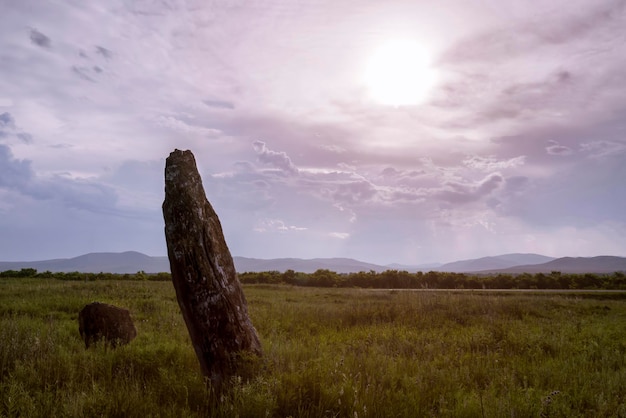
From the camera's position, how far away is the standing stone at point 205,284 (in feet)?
21.1

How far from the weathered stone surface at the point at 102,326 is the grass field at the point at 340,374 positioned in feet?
1.42

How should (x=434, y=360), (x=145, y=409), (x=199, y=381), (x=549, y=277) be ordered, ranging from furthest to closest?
(x=549, y=277) < (x=434, y=360) < (x=199, y=381) < (x=145, y=409)

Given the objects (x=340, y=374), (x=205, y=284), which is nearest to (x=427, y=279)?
(x=340, y=374)

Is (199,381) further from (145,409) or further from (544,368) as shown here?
(544,368)

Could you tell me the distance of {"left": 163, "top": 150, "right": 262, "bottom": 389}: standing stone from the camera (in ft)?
21.1

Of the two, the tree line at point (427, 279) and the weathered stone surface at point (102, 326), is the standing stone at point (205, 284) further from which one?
the tree line at point (427, 279)

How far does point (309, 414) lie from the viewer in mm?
5184

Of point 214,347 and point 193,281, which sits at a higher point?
point 193,281

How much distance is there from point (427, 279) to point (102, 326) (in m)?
38.6

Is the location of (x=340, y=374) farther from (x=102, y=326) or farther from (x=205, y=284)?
(x=102, y=326)

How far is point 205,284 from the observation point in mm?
6648

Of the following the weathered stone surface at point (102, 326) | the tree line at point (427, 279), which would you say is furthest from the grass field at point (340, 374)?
the tree line at point (427, 279)

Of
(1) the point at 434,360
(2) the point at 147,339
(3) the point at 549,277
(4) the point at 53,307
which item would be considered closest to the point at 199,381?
(2) the point at 147,339

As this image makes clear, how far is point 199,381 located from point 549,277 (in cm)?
4242
